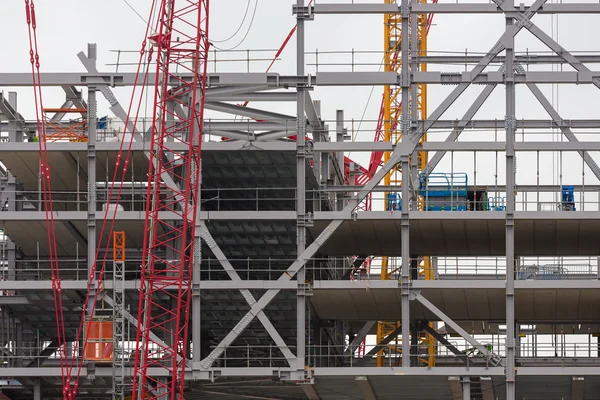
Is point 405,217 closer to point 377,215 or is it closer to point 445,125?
point 377,215

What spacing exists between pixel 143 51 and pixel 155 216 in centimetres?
911

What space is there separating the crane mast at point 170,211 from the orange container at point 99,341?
5.35 feet

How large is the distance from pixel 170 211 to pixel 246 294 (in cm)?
614

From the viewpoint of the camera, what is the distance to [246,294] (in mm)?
72188

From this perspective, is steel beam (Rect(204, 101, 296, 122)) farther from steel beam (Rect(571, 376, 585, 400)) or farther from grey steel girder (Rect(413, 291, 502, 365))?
steel beam (Rect(571, 376, 585, 400))

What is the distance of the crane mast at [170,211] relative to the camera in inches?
2857

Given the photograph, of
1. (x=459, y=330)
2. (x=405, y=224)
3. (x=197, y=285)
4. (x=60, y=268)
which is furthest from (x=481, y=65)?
(x=60, y=268)

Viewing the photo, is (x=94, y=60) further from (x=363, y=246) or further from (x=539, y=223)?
(x=539, y=223)

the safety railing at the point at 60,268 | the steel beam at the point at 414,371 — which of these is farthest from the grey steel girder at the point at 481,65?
the safety railing at the point at 60,268

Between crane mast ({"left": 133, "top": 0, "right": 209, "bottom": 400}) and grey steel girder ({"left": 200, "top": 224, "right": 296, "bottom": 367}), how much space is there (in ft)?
2.87

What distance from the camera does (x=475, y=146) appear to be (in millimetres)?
73250

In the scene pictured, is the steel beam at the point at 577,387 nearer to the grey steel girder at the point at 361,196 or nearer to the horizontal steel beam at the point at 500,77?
the grey steel girder at the point at 361,196

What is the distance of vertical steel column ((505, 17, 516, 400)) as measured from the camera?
71.6 meters

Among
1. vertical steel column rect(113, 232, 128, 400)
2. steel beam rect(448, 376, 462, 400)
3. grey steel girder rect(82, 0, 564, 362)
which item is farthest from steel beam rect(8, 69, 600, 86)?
steel beam rect(448, 376, 462, 400)
